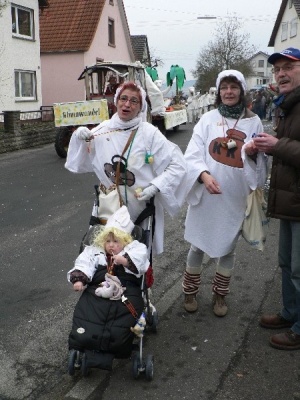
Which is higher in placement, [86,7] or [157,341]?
[86,7]

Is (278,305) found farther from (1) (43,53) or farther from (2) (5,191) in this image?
(1) (43,53)

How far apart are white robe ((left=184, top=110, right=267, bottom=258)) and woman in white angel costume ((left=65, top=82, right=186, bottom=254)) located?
0.36m

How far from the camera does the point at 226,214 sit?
12.0 ft

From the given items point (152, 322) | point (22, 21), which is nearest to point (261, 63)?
point (22, 21)

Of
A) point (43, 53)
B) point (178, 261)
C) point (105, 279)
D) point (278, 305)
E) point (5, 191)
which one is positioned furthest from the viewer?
point (43, 53)

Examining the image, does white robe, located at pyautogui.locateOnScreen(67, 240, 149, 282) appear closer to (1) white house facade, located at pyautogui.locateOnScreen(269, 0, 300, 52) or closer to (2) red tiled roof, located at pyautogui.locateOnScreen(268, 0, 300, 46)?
(1) white house facade, located at pyautogui.locateOnScreen(269, 0, 300, 52)

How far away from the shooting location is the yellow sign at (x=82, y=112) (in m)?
11.2

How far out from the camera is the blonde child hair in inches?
116

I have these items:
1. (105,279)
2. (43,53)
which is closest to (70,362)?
(105,279)

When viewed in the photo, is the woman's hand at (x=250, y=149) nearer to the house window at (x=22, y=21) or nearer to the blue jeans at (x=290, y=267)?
the blue jeans at (x=290, y=267)

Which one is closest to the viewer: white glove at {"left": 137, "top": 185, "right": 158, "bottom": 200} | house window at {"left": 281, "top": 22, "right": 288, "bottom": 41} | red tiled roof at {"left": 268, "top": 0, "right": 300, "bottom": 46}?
white glove at {"left": 137, "top": 185, "right": 158, "bottom": 200}

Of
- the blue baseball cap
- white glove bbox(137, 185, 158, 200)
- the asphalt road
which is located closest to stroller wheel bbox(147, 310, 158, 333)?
the asphalt road

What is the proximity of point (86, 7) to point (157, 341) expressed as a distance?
25.3 metres

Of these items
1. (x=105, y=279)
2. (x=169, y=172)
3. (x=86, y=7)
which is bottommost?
(x=105, y=279)
